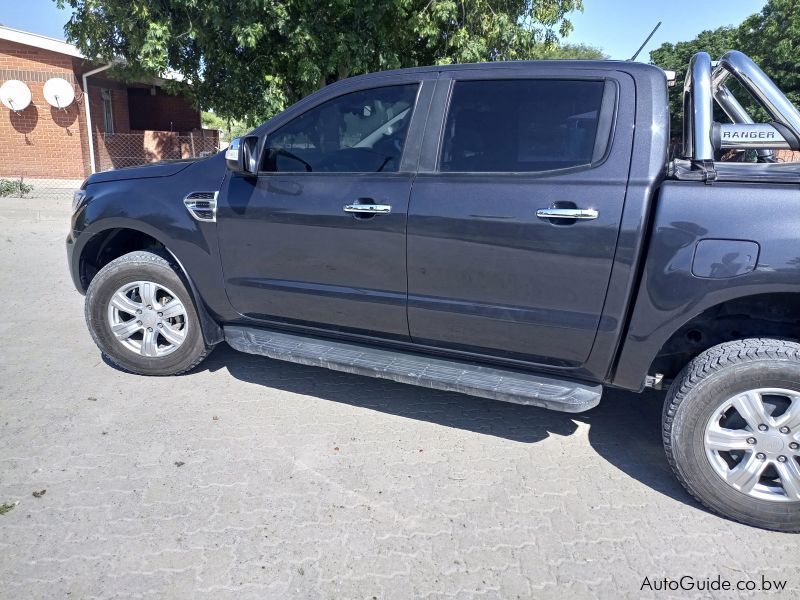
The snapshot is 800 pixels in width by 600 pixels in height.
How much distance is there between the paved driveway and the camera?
2395mm

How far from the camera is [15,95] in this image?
47.4 ft

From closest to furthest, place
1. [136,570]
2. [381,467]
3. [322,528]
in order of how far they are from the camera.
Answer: [136,570] < [322,528] < [381,467]

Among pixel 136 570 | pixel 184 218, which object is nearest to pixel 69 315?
pixel 184 218

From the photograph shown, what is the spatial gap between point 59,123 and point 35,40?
6.36ft

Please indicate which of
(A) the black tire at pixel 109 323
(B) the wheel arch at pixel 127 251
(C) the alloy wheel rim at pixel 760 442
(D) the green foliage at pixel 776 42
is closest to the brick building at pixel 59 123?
(B) the wheel arch at pixel 127 251

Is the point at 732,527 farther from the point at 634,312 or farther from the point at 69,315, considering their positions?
the point at 69,315

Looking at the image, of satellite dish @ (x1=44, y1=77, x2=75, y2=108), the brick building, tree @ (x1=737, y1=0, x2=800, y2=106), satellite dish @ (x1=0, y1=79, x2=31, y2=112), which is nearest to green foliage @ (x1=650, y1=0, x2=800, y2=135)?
tree @ (x1=737, y1=0, x2=800, y2=106)

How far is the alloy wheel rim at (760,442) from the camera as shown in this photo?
260 centimetres

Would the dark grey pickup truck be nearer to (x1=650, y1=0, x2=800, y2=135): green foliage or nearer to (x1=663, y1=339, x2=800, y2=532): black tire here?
(x1=663, y1=339, x2=800, y2=532): black tire

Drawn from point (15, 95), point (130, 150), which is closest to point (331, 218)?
point (15, 95)

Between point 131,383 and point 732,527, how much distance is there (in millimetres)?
3624

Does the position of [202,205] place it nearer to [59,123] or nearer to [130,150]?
[59,123]

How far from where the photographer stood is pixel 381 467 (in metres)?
3.13

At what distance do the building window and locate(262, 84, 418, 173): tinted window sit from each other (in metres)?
15.4
